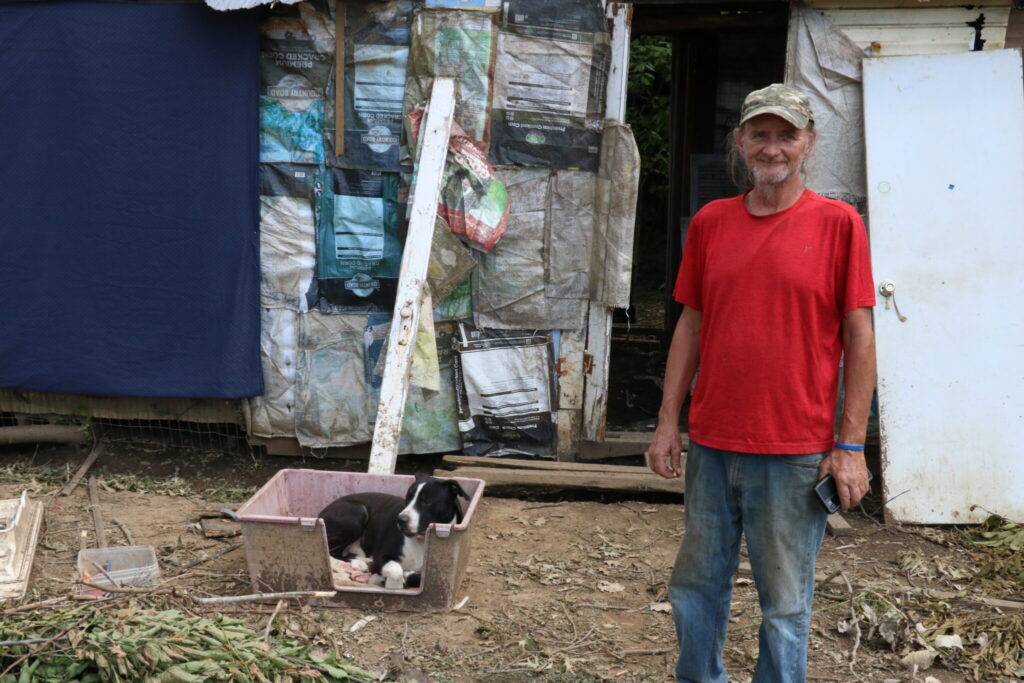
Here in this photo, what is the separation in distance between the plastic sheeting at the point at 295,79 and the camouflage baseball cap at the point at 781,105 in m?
3.57

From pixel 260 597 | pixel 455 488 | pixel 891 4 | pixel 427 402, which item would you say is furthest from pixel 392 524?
pixel 891 4

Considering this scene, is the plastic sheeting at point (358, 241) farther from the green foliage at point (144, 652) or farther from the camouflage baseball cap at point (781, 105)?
the camouflage baseball cap at point (781, 105)

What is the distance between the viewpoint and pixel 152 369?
603cm

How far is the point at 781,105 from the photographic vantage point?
112 inches

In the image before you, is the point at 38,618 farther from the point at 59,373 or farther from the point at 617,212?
the point at 617,212

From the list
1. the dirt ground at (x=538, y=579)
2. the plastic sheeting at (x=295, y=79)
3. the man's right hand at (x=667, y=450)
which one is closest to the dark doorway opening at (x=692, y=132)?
the dirt ground at (x=538, y=579)

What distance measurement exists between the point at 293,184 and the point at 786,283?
3.83 metres

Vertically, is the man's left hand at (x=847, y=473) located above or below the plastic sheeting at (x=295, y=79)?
below

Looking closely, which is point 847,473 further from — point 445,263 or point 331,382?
point 331,382

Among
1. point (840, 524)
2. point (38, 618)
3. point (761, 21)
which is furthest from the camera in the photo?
point (761, 21)

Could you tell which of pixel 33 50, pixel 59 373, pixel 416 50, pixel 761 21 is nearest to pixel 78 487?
pixel 59 373

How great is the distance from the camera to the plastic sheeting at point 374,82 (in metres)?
5.82

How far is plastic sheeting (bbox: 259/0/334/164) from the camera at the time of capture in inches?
228

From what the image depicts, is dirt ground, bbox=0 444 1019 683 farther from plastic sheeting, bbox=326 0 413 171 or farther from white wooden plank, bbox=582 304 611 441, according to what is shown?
plastic sheeting, bbox=326 0 413 171
